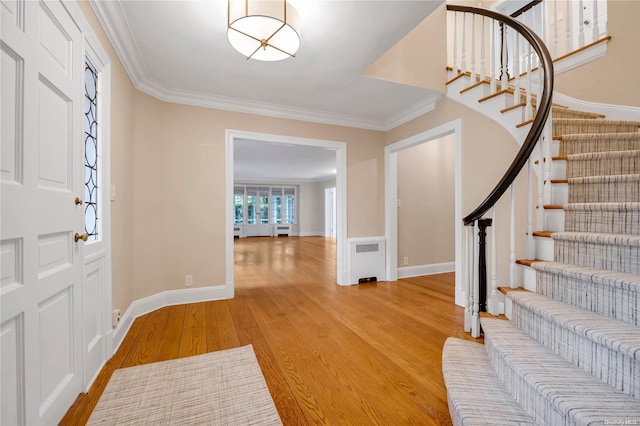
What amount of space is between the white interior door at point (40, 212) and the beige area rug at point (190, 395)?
9.3 inches

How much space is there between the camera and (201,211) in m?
3.21

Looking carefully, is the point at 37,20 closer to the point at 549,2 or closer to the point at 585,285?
the point at 585,285

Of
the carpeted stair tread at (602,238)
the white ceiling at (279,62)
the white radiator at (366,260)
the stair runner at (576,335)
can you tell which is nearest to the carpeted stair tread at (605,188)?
the stair runner at (576,335)

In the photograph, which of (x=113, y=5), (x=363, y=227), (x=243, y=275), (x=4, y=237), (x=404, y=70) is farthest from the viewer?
(x=243, y=275)

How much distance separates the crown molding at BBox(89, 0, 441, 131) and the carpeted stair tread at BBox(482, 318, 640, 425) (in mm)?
2819

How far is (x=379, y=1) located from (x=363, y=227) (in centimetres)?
281

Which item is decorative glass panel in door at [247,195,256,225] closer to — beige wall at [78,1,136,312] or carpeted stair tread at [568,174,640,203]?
beige wall at [78,1,136,312]

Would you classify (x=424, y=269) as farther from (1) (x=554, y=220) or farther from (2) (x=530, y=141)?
(2) (x=530, y=141)

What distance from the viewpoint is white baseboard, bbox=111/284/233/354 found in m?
2.47

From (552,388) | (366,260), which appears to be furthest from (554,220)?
(366,260)

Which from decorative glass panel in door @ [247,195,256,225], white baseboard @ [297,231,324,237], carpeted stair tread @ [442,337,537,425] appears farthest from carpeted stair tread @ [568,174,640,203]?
decorative glass panel in door @ [247,195,256,225]

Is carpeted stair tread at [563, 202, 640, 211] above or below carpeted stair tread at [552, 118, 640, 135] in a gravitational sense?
below

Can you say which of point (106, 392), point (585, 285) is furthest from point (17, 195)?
point (585, 285)

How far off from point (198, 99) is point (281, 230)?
9.29 metres
